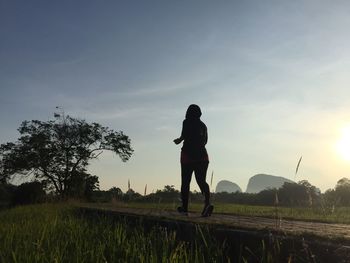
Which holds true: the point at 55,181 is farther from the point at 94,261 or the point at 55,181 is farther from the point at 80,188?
the point at 94,261

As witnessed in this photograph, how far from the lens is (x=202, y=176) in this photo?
8633 millimetres

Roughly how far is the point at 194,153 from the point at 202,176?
0.47m

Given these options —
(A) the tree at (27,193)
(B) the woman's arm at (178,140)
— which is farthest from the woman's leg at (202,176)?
(A) the tree at (27,193)

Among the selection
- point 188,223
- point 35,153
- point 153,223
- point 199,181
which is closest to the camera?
point 188,223

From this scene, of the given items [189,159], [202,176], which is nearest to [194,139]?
[189,159]

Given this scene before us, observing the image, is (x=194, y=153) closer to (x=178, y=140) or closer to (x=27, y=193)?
(x=178, y=140)

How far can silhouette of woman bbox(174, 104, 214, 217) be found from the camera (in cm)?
861

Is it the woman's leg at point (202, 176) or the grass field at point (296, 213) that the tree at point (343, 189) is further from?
the woman's leg at point (202, 176)

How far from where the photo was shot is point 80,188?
43312mm

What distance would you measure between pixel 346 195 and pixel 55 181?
27070 millimetres

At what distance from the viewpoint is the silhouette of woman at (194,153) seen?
339 inches

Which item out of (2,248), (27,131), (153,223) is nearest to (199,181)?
(153,223)

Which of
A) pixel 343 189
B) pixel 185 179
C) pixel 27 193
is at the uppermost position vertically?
pixel 343 189

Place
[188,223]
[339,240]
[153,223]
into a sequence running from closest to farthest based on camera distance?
1. [339,240]
2. [188,223]
3. [153,223]
